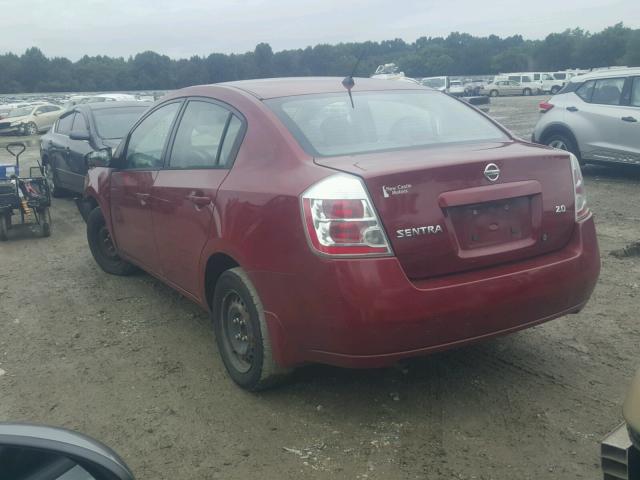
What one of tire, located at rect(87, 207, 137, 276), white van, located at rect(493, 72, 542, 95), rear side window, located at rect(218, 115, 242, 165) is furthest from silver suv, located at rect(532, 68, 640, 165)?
white van, located at rect(493, 72, 542, 95)

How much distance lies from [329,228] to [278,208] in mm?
337

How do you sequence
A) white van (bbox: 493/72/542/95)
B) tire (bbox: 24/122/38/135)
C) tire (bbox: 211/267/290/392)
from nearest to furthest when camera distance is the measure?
tire (bbox: 211/267/290/392) < tire (bbox: 24/122/38/135) < white van (bbox: 493/72/542/95)

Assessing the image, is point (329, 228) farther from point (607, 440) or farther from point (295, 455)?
point (607, 440)

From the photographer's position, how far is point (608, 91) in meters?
10.6

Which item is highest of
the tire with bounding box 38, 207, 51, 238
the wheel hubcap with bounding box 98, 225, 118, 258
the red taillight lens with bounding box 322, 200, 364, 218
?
the red taillight lens with bounding box 322, 200, 364, 218

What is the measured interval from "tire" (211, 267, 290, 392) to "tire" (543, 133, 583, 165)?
845 centimetres

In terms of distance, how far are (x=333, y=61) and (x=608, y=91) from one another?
4678 mm

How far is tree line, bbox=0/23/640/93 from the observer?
30.7 feet

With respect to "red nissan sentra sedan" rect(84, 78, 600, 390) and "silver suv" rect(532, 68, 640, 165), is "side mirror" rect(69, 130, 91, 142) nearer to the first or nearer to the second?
"red nissan sentra sedan" rect(84, 78, 600, 390)

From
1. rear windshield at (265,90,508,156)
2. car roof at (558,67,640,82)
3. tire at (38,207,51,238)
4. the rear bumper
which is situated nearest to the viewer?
the rear bumper

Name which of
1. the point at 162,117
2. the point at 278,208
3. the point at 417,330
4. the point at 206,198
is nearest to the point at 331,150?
the point at 278,208

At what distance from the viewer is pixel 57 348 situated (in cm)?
464

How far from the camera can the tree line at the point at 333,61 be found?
A: 937 cm

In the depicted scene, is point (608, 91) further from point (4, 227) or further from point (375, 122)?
point (4, 227)
